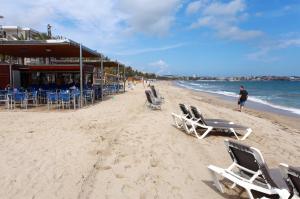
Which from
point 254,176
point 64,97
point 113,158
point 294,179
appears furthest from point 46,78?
point 294,179

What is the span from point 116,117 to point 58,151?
188 inches

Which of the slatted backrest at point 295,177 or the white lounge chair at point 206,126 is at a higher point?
the slatted backrest at point 295,177

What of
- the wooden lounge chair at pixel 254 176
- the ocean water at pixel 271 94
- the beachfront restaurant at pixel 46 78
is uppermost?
the beachfront restaurant at pixel 46 78

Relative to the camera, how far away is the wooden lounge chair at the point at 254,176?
12.0 feet

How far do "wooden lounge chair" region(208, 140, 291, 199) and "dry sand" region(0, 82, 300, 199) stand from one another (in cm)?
32

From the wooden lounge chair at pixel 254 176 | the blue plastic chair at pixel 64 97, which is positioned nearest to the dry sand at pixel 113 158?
the wooden lounge chair at pixel 254 176

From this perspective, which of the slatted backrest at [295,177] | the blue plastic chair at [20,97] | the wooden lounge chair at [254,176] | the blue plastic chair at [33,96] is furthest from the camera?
the blue plastic chair at [33,96]

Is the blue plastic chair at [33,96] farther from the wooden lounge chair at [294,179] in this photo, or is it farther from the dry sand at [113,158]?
the wooden lounge chair at [294,179]

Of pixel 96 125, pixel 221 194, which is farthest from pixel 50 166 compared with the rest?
pixel 96 125

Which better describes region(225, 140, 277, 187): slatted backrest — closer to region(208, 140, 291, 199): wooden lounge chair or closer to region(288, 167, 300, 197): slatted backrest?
region(208, 140, 291, 199): wooden lounge chair

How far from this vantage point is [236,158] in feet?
14.2

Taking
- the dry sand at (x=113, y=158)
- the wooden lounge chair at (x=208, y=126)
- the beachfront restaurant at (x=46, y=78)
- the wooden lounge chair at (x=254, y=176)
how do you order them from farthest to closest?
the beachfront restaurant at (x=46, y=78) < the wooden lounge chair at (x=208, y=126) < the dry sand at (x=113, y=158) < the wooden lounge chair at (x=254, y=176)

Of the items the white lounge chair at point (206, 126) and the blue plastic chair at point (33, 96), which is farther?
the blue plastic chair at point (33, 96)

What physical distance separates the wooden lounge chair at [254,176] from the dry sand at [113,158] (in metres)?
0.32
